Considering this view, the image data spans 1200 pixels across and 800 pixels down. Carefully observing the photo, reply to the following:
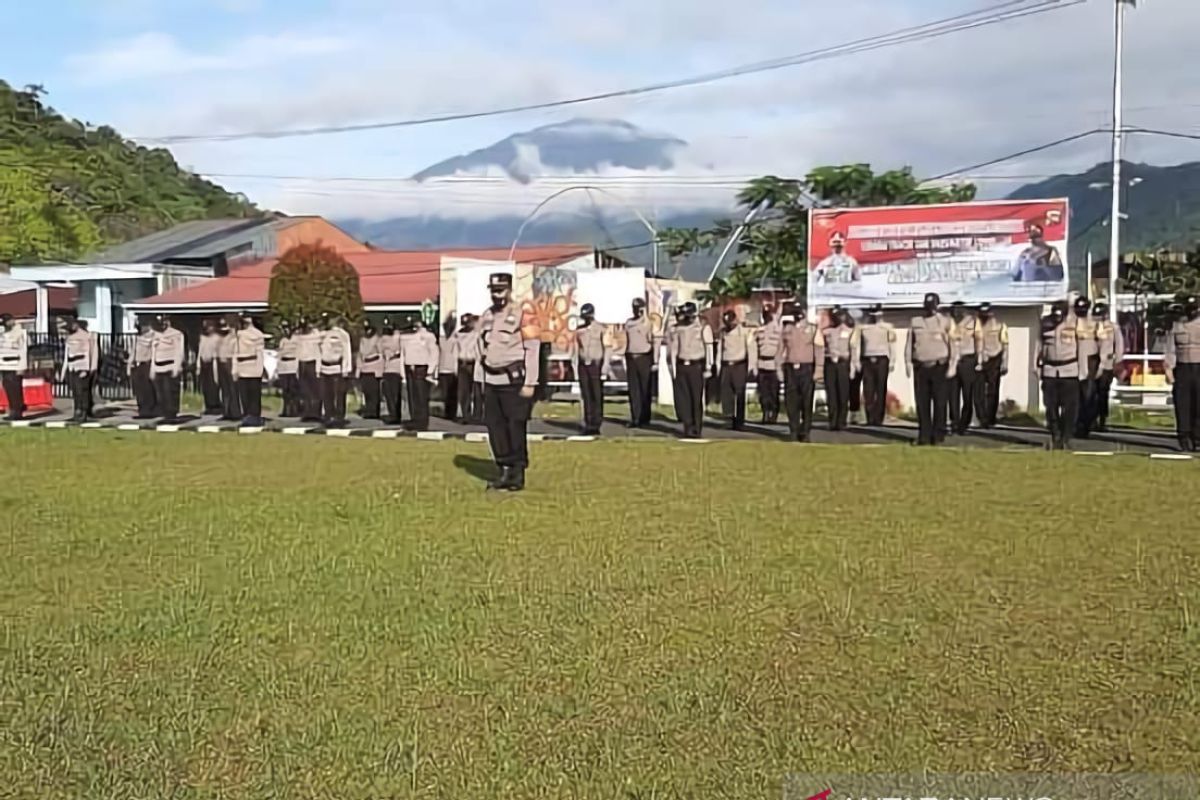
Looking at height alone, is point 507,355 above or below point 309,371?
above

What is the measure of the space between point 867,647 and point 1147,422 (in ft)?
55.4

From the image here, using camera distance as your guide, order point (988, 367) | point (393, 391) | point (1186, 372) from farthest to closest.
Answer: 1. point (393, 391)
2. point (988, 367)
3. point (1186, 372)

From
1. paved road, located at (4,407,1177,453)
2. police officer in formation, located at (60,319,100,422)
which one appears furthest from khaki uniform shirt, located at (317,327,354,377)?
police officer in formation, located at (60,319,100,422)

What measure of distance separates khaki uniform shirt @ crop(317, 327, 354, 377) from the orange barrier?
20.8ft

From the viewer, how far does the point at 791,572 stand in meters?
7.96

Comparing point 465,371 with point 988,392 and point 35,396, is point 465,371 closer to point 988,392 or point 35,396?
point 988,392

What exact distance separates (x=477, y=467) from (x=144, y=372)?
10.5m

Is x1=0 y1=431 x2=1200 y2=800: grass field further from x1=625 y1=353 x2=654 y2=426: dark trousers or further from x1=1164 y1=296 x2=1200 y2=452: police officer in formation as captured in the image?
x1=625 y1=353 x2=654 y2=426: dark trousers

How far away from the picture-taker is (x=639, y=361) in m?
19.7

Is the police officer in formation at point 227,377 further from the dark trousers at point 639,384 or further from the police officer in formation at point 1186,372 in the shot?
the police officer in formation at point 1186,372

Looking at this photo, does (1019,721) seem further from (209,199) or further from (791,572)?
(209,199)

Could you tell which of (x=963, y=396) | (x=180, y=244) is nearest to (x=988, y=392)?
(x=963, y=396)

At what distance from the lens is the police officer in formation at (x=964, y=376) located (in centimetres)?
1806

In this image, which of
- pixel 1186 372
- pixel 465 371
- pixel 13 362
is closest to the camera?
pixel 1186 372
